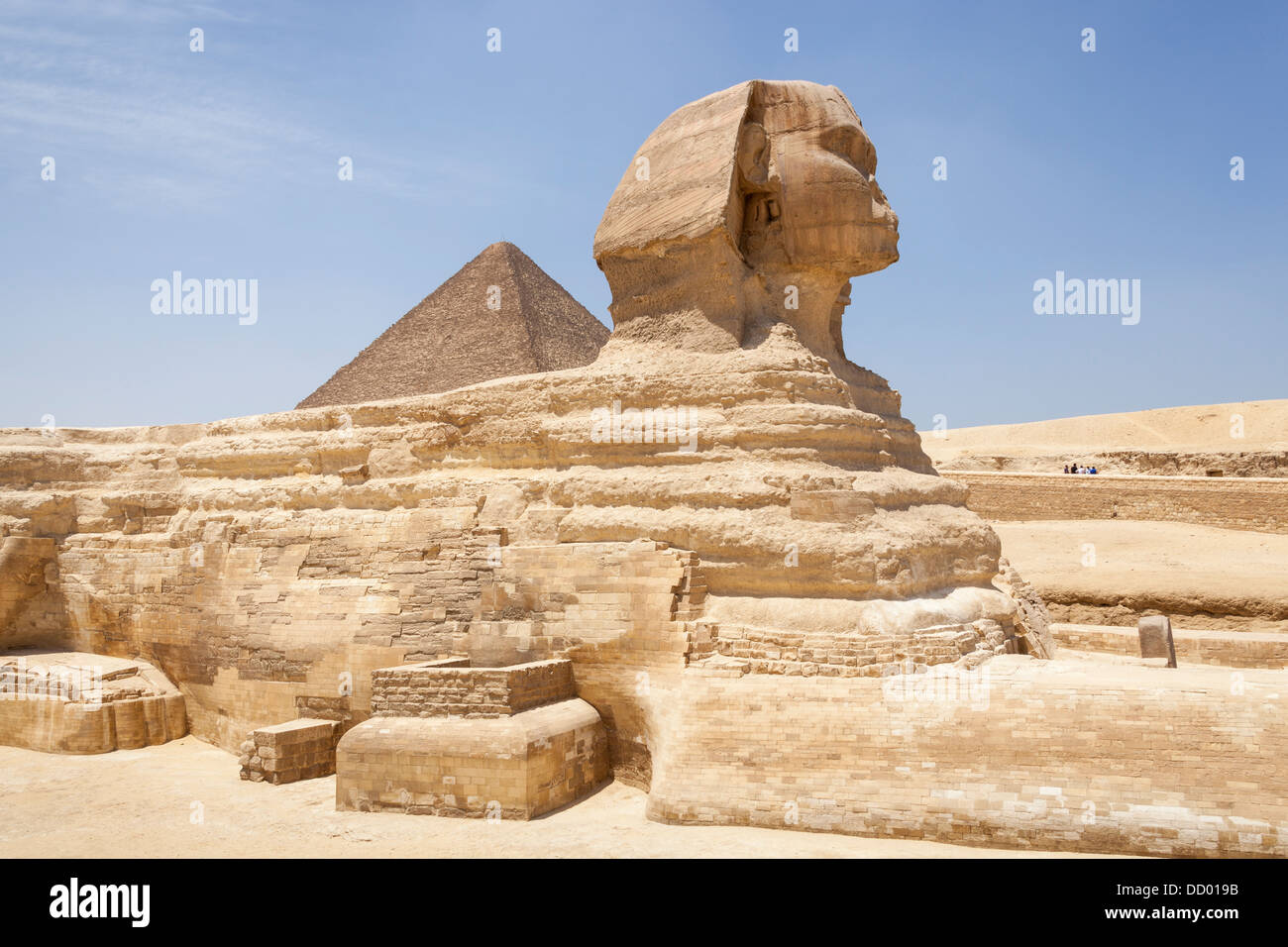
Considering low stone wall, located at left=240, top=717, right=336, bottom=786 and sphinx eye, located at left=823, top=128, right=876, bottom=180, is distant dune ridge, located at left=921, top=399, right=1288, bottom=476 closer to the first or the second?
sphinx eye, located at left=823, top=128, right=876, bottom=180

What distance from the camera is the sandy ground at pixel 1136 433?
39.3m

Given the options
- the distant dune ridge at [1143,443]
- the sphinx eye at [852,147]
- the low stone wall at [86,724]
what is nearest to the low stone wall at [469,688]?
the low stone wall at [86,724]

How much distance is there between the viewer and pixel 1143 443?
4347 cm

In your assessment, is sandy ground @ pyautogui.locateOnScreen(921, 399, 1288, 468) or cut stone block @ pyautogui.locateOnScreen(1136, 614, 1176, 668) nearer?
cut stone block @ pyautogui.locateOnScreen(1136, 614, 1176, 668)

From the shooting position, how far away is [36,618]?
11977 millimetres

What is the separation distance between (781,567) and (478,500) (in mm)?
3335

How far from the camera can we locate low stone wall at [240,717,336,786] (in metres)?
8.71

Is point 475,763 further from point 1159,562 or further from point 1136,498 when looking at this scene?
point 1136,498

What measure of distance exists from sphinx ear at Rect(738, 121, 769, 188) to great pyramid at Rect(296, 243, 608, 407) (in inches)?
248

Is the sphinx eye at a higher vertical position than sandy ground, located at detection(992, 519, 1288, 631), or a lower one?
higher

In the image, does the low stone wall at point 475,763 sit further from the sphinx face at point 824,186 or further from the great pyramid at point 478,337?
the great pyramid at point 478,337

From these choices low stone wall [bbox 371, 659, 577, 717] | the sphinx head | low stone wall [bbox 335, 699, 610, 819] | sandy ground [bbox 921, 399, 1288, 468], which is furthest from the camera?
sandy ground [bbox 921, 399, 1288, 468]

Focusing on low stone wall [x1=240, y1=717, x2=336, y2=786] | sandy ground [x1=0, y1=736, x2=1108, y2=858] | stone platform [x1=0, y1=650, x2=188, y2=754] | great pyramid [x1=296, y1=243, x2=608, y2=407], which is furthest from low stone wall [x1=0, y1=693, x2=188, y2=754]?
great pyramid [x1=296, y1=243, x2=608, y2=407]

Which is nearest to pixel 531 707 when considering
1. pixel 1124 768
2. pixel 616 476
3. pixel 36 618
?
pixel 616 476
